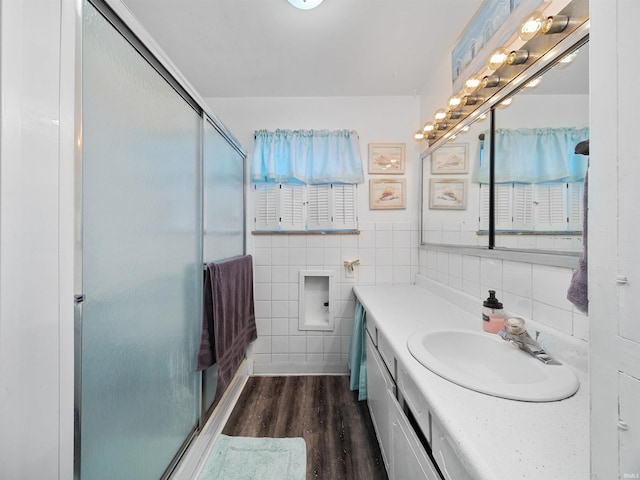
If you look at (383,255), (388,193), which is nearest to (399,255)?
(383,255)

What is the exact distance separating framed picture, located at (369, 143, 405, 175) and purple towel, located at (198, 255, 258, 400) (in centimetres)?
125

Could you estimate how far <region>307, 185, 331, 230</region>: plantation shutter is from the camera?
6.56ft

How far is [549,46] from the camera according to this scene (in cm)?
88

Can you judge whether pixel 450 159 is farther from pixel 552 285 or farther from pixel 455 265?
pixel 552 285

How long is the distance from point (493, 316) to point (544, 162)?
0.63 meters

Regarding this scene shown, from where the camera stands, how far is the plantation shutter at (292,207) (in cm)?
200

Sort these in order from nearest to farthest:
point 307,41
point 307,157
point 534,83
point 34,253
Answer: point 34,253 < point 534,83 < point 307,41 < point 307,157

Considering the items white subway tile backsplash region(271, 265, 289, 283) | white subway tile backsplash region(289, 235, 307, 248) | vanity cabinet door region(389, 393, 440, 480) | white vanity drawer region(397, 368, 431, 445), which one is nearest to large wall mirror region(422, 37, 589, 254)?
white vanity drawer region(397, 368, 431, 445)

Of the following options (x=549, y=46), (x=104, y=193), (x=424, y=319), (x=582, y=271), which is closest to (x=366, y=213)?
(x=424, y=319)

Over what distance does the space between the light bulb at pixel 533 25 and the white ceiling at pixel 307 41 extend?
559 millimetres

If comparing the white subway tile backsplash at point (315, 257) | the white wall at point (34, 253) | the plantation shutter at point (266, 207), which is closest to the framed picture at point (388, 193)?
the white subway tile backsplash at point (315, 257)

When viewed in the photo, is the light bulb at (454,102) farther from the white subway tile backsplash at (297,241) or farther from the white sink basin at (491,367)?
the white subway tile backsplash at (297,241)

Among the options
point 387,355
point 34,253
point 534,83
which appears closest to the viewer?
point 34,253

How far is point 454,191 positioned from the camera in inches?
60.2
